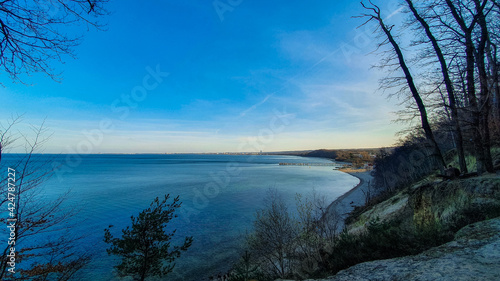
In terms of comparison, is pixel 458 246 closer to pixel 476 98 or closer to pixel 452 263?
pixel 452 263

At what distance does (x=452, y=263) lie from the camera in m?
3.68

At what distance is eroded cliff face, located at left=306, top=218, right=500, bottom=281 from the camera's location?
3342mm

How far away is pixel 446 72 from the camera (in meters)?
8.53

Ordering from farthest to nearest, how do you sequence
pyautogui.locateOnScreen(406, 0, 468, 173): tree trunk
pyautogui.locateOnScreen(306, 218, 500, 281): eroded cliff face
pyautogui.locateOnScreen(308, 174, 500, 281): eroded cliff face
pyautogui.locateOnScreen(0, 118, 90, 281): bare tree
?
pyautogui.locateOnScreen(406, 0, 468, 173): tree trunk → pyautogui.locateOnScreen(0, 118, 90, 281): bare tree → pyautogui.locateOnScreen(308, 174, 500, 281): eroded cliff face → pyautogui.locateOnScreen(306, 218, 500, 281): eroded cliff face

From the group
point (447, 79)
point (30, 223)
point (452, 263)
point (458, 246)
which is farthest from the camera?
point (447, 79)

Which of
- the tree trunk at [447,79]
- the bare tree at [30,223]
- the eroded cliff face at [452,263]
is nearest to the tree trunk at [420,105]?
the tree trunk at [447,79]

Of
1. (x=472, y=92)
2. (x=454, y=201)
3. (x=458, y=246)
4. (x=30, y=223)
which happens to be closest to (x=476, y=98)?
(x=472, y=92)

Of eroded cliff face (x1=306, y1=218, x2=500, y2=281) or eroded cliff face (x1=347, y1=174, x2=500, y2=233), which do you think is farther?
eroded cliff face (x1=347, y1=174, x2=500, y2=233)

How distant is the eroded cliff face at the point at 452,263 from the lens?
11.0 ft

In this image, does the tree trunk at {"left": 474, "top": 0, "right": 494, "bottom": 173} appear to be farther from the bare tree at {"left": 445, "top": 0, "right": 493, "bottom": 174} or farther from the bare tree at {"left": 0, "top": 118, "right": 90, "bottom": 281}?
the bare tree at {"left": 0, "top": 118, "right": 90, "bottom": 281}

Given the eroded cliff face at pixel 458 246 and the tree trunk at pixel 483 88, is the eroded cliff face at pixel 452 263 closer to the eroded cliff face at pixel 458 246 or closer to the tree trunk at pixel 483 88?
the eroded cliff face at pixel 458 246

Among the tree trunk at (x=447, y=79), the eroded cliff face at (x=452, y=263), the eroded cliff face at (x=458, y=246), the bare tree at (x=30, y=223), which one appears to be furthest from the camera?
the tree trunk at (x=447, y=79)

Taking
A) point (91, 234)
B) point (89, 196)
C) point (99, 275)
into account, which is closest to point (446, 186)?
point (99, 275)

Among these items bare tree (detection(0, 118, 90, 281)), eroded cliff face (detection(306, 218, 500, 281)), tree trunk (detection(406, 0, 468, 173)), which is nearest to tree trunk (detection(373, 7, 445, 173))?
tree trunk (detection(406, 0, 468, 173))
